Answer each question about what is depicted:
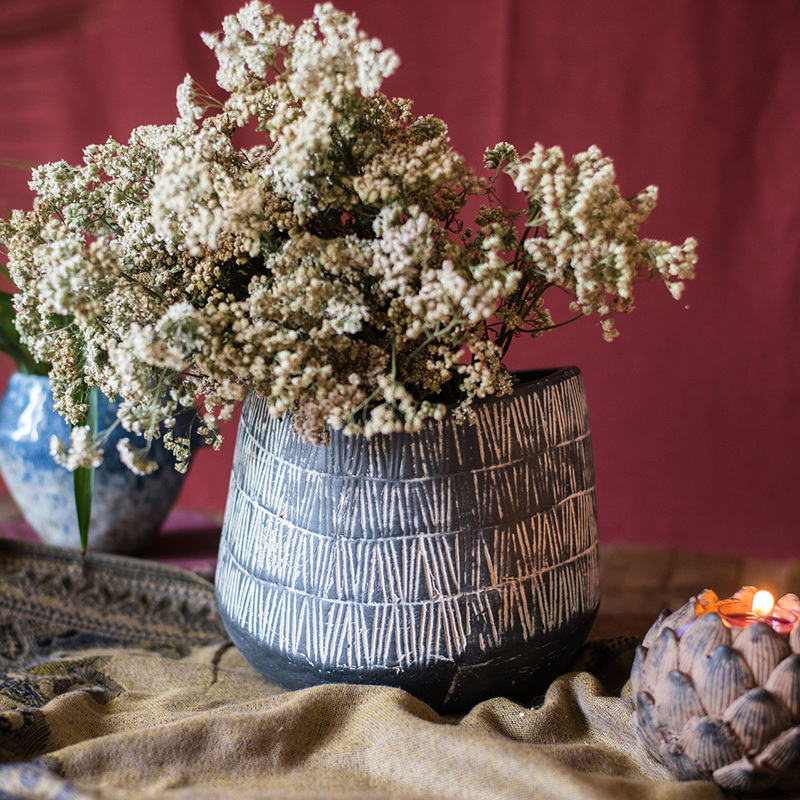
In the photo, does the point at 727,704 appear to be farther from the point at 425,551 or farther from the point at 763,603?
the point at 425,551

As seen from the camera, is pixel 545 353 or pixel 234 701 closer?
pixel 234 701

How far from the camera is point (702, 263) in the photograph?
63.9 inches

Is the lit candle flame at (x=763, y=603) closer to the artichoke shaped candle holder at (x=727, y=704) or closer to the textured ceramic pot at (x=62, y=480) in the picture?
the artichoke shaped candle holder at (x=727, y=704)

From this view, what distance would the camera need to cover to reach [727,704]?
54 centimetres

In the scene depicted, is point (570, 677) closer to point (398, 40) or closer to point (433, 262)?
point (433, 262)

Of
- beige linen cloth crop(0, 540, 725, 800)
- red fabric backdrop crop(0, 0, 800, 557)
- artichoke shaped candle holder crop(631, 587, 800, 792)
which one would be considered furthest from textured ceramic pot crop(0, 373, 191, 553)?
red fabric backdrop crop(0, 0, 800, 557)

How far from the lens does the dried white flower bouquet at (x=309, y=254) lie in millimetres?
550

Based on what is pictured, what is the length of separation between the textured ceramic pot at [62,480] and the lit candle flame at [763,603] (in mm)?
652

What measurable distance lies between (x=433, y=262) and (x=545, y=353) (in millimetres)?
1156

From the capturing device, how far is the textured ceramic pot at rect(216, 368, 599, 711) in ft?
2.06

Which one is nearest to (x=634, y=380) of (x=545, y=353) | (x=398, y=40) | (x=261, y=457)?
(x=545, y=353)

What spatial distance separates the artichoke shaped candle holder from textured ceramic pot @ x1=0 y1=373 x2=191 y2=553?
0.62 meters

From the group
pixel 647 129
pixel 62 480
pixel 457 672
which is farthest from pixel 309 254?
pixel 647 129

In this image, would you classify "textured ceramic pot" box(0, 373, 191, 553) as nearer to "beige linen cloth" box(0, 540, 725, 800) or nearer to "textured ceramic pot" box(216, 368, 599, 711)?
"beige linen cloth" box(0, 540, 725, 800)
